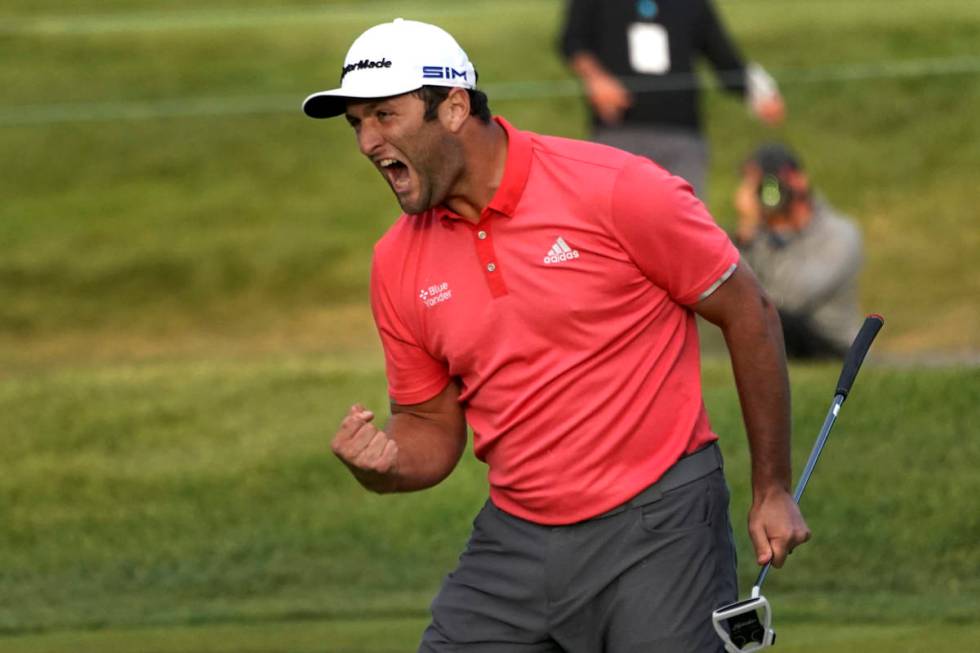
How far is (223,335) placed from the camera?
52.0 ft

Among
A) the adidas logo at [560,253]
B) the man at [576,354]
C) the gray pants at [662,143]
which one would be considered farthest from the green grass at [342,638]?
the gray pants at [662,143]

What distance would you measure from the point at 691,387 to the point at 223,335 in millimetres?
11376

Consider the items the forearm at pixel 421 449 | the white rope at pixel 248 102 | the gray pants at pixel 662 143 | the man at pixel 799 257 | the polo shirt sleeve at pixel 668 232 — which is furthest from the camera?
the white rope at pixel 248 102

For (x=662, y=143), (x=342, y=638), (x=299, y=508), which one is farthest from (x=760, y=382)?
(x=662, y=143)

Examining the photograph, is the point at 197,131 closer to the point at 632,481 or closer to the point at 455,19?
the point at 455,19

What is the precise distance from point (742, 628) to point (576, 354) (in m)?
0.74

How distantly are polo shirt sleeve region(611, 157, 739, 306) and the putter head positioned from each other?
2.40 ft

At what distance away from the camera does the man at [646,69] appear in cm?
1151

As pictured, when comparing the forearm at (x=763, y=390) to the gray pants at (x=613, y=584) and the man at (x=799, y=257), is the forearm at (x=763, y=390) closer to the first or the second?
the gray pants at (x=613, y=584)

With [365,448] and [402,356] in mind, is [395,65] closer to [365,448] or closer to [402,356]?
[402,356]

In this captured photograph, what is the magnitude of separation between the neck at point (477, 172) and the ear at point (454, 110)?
0.09ft

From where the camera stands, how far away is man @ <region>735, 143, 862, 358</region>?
11141mm

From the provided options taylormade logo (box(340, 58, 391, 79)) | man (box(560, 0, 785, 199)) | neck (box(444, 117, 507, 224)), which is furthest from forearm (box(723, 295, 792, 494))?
man (box(560, 0, 785, 199))

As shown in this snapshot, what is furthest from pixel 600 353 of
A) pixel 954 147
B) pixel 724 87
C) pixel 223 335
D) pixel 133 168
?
pixel 133 168
